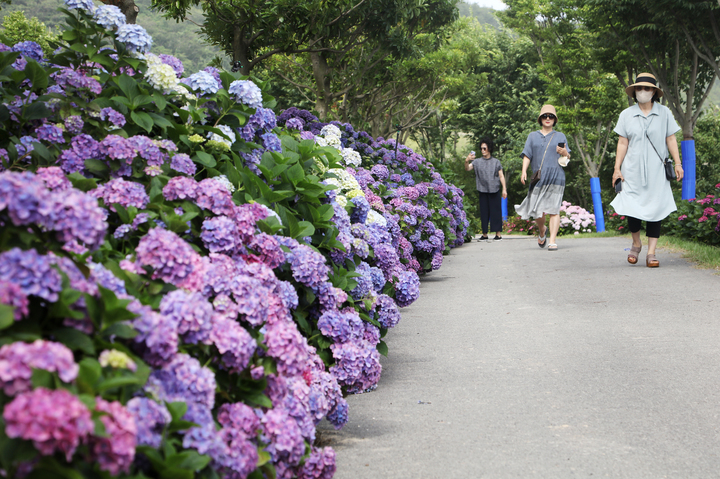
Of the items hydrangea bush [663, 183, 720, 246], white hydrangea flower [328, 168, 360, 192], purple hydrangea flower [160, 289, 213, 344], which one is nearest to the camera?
purple hydrangea flower [160, 289, 213, 344]

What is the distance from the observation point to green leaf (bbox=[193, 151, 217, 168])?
3076 millimetres

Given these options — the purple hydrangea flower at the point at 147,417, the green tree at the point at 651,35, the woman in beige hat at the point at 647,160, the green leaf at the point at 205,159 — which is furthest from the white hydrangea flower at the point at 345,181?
the green tree at the point at 651,35

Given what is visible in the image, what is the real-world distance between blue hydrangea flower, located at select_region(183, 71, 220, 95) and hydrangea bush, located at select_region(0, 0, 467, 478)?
12 mm

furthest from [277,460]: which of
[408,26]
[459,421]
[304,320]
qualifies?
[408,26]

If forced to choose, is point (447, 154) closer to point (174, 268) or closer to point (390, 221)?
point (390, 221)

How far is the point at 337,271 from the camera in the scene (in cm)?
368

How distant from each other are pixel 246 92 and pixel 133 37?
0.61 metres

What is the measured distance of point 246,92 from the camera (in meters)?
3.46

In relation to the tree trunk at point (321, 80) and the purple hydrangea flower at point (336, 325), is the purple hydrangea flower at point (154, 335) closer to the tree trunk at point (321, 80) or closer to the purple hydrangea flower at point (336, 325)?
the purple hydrangea flower at point (336, 325)

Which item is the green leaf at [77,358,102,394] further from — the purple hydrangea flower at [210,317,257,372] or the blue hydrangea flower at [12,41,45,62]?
the blue hydrangea flower at [12,41,45,62]

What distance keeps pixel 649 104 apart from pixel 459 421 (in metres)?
6.38

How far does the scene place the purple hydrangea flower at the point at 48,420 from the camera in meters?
1.23

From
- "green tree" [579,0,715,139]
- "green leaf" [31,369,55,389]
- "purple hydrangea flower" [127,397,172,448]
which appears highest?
"green tree" [579,0,715,139]

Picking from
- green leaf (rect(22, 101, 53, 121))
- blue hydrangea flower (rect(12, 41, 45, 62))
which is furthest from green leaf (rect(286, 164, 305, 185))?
blue hydrangea flower (rect(12, 41, 45, 62))
